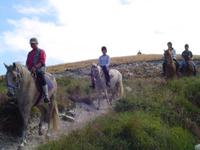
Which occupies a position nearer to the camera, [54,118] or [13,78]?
[13,78]

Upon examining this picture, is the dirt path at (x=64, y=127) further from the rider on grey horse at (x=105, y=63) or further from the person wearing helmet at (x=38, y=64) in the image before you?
the person wearing helmet at (x=38, y=64)

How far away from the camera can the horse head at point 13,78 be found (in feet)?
54.8

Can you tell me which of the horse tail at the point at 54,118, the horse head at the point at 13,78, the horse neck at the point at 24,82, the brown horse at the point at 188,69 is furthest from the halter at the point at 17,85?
the brown horse at the point at 188,69

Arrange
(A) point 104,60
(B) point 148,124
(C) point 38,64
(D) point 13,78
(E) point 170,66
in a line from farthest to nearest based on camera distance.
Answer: (E) point 170,66, (A) point 104,60, (B) point 148,124, (C) point 38,64, (D) point 13,78

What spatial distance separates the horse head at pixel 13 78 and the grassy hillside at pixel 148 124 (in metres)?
1.95

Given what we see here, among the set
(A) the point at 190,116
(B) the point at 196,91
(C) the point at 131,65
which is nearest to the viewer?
(A) the point at 190,116

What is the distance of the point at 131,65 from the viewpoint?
41156 millimetres

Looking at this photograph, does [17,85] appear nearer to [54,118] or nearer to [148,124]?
[54,118]

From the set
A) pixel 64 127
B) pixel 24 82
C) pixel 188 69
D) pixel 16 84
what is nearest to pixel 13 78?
pixel 16 84

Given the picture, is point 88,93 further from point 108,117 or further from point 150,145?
point 150,145

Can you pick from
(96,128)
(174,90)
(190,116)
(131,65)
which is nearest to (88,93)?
(174,90)

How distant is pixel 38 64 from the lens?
707 inches

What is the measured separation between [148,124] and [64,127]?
126 inches

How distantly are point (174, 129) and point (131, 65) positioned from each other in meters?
22.0
